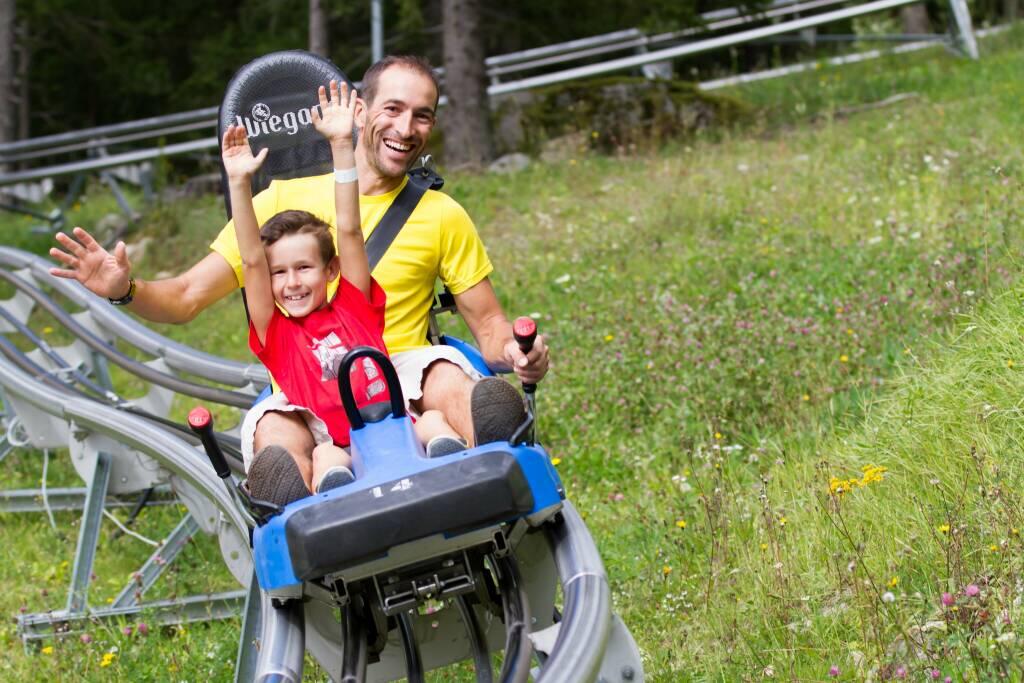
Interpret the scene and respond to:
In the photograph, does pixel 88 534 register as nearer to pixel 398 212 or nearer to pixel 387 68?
pixel 398 212

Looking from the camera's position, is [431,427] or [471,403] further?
[431,427]

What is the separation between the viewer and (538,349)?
3.61m

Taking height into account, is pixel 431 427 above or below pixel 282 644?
above

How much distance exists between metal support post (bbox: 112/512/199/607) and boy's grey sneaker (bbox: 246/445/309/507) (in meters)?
2.12

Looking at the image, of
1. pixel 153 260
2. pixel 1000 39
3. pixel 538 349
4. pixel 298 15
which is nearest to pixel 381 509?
pixel 538 349

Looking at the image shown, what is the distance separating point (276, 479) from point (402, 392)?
0.47 metres

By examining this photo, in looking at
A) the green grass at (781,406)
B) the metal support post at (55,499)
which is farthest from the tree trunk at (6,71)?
the metal support post at (55,499)

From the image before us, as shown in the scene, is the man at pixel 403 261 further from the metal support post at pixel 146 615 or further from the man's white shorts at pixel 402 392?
the metal support post at pixel 146 615

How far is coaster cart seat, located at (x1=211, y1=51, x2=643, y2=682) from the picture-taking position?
3041 mm

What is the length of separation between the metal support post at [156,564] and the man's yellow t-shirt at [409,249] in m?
1.58

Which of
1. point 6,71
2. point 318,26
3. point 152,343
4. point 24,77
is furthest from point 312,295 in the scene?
point 24,77

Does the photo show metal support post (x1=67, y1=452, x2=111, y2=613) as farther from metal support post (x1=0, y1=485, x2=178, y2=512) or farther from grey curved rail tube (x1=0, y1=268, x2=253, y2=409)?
metal support post (x1=0, y1=485, x2=178, y2=512)

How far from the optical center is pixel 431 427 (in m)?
3.57

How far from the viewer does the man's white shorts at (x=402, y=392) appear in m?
3.70
